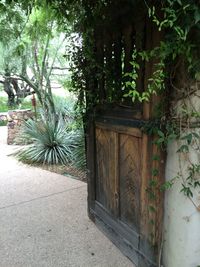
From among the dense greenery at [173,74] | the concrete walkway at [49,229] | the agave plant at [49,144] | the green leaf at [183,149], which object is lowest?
the concrete walkway at [49,229]

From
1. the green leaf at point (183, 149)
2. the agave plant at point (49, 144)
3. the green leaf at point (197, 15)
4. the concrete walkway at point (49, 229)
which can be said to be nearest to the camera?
the green leaf at point (197, 15)

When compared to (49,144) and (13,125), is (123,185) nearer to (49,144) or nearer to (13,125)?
(49,144)

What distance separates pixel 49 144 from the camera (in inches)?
208

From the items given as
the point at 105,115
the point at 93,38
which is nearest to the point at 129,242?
the point at 105,115

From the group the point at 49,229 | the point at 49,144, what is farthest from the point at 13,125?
the point at 49,229

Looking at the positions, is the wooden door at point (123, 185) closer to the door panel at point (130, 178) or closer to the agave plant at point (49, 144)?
the door panel at point (130, 178)

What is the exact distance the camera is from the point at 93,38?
2.27 m

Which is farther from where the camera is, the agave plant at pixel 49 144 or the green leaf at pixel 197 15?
the agave plant at pixel 49 144

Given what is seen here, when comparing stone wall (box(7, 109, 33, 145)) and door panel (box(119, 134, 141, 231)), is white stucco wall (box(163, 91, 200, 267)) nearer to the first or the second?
door panel (box(119, 134, 141, 231))

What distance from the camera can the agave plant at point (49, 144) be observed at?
17.0 feet

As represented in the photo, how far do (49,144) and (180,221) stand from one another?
3882 millimetres

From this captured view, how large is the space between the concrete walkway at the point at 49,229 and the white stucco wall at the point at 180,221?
499 mm

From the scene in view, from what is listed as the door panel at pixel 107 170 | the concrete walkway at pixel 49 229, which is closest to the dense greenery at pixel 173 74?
the door panel at pixel 107 170

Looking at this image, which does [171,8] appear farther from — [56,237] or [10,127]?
[10,127]
